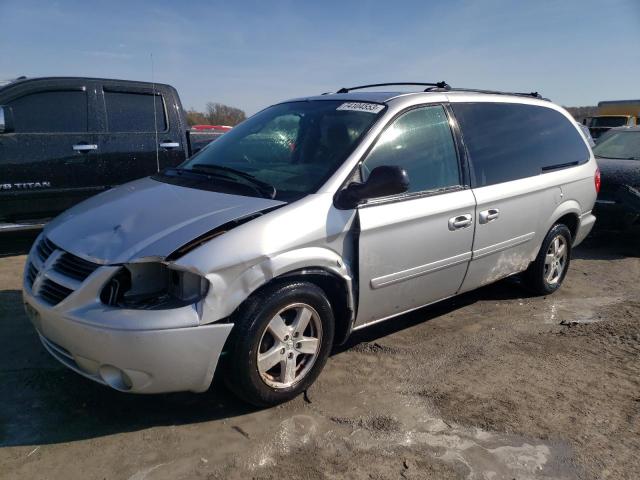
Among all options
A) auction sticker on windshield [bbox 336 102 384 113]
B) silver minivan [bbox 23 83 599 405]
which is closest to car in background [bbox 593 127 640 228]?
silver minivan [bbox 23 83 599 405]

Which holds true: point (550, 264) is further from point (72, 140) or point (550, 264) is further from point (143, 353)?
point (72, 140)

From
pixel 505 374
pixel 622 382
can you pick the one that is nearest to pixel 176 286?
pixel 505 374

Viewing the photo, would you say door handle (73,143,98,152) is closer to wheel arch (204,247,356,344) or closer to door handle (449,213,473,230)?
wheel arch (204,247,356,344)

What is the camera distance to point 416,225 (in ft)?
11.5

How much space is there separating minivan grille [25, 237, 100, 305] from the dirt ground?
0.67 meters

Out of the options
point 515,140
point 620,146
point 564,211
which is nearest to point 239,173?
point 515,140

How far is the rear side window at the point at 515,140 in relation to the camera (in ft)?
13.4

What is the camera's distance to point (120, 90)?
250 inches

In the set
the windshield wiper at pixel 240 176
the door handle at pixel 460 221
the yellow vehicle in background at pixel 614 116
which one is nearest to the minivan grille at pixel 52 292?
the windshield wiper at pixel 240 176

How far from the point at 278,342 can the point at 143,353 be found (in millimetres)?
730

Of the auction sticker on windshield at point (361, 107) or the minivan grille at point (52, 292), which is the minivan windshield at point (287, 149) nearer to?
the auction sticker on windshield at point (361, 107)

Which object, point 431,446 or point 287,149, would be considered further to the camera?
point 287,149

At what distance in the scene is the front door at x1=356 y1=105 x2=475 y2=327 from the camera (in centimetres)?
333

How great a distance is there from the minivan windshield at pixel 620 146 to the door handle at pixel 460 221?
17.2 feet
